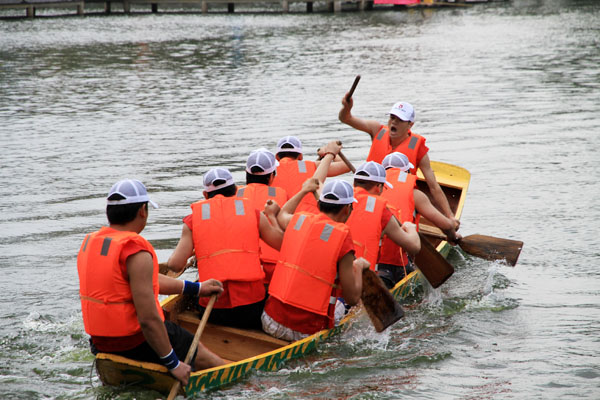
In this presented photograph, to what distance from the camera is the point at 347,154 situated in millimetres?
16297

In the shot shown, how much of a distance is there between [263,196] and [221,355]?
173 cm

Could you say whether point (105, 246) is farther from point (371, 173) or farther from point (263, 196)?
point (371, 173)

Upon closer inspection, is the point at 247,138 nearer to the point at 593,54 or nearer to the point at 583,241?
the point at 583,241

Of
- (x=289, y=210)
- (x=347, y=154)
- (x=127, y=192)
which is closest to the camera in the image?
(x=127, y=192)

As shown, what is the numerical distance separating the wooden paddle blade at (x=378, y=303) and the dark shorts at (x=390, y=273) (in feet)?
4.72

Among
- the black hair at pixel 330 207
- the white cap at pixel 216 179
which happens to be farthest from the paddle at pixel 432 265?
the white cap at pixel 216 179

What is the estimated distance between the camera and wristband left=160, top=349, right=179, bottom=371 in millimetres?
5801

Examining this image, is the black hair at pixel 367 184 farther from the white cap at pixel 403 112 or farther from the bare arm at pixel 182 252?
the white cap at pixel 403 112

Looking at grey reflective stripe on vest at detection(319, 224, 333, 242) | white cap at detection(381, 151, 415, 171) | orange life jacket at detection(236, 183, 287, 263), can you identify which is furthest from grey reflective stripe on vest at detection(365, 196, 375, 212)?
white cap at detection(381, 151, 415, 171)

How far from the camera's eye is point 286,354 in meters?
6.84

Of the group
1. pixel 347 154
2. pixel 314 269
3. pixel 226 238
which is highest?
pixel 226 238

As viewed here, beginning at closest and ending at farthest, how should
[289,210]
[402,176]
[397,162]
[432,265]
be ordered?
[289,210] → [432,265] → [402,176] → [397,162]

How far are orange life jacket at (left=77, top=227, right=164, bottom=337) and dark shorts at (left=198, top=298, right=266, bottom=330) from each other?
55.0 inches

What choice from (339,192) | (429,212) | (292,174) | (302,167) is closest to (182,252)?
(339,192)
